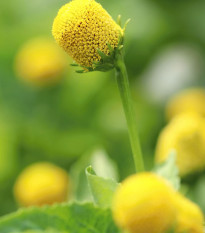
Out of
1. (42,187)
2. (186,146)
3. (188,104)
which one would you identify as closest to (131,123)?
(186,146)

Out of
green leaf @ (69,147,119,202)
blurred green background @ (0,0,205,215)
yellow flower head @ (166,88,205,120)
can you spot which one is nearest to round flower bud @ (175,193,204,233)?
green leaf @ (69,147,119,202)

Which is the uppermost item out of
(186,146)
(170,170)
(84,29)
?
(84,29)

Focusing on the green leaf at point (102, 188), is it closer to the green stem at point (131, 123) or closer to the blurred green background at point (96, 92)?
the green stem at point (131, 123)

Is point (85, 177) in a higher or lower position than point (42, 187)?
higher

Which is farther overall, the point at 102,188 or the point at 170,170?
the point at 170,170

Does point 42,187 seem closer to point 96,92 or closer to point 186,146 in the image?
point 186,146

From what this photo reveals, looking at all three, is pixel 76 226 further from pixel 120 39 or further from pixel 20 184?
pixel 20 184
